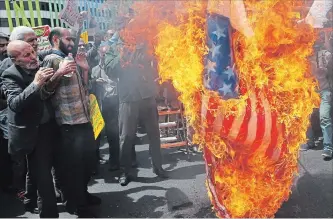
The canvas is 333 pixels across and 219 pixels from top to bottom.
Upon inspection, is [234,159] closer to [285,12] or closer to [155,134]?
[285,12]

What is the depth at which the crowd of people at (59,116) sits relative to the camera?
3900 millimetres

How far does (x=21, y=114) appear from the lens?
385 centimetres

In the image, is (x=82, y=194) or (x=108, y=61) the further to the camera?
(x=108, y=61)

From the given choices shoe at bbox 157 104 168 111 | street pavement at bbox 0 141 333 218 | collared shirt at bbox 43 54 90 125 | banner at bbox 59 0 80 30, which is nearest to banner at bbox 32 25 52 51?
banner at bbox 59 0 80 30

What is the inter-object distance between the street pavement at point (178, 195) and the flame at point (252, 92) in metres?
0.64

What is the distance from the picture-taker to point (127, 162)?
19.1 ft

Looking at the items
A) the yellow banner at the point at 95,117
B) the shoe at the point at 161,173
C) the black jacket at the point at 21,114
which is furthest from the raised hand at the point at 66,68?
the shoe at the point at 161,173

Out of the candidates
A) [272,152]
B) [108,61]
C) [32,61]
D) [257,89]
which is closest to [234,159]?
[272,152]

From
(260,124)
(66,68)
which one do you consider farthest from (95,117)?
(260,124)

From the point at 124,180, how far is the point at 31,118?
7.19 feet

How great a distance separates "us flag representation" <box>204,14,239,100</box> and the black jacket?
5.82 ft

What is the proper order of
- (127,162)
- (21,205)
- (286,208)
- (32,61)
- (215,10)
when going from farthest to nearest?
(127,162), (21,205), (286,208), (32,61), (215,10)

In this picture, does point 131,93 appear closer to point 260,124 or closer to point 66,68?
point 66,68

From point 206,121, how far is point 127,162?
256 cm
